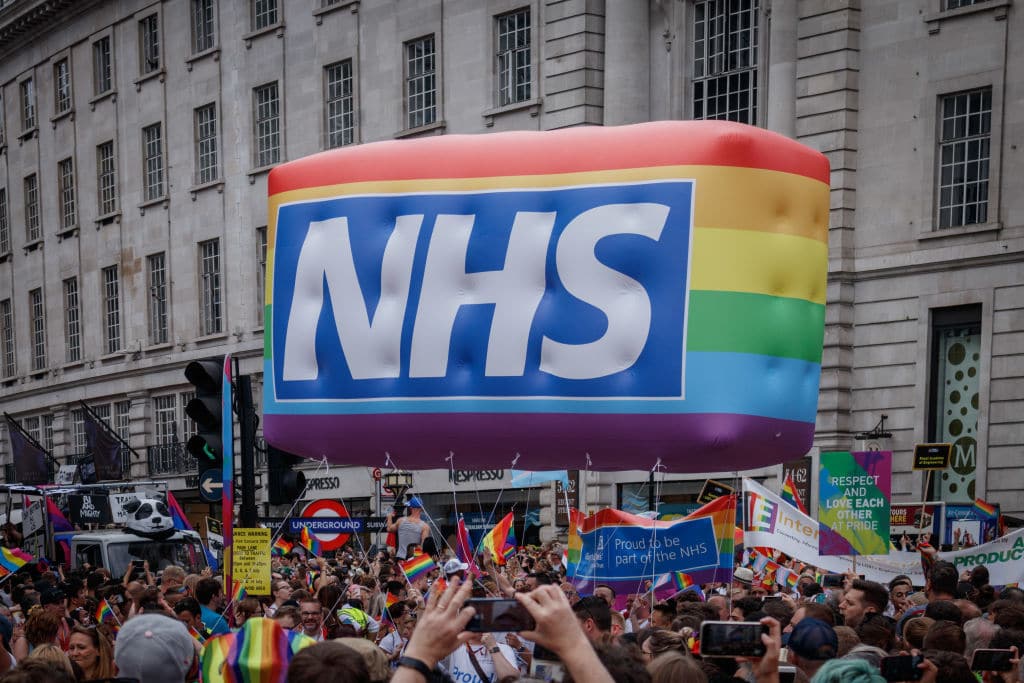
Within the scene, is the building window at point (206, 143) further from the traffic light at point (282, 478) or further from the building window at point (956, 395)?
the traffic light at point (282, 478)

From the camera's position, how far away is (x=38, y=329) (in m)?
51.7

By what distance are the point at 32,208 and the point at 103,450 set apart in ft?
39.4

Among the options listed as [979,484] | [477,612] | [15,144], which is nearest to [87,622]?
[477,612]

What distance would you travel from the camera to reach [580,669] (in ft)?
14.4

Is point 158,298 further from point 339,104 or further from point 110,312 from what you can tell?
point 339,104

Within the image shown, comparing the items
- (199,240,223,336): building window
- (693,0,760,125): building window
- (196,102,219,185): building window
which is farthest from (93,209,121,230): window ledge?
(693,0,760,125): building window

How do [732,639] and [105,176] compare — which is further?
[105,176]

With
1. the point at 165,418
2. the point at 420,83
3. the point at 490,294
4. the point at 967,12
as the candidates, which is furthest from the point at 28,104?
the point at 490,294

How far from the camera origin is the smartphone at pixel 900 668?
601 cm

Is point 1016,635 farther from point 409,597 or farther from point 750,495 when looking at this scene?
point 750,495

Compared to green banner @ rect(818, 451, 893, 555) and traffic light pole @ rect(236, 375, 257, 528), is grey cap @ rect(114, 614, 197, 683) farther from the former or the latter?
green banner @ rect(818, 451, 893, 555)

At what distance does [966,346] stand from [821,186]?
58.3ft

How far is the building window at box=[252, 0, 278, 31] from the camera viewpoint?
41.2 metres

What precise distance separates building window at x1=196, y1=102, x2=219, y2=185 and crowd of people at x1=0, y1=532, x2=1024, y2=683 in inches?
1032
